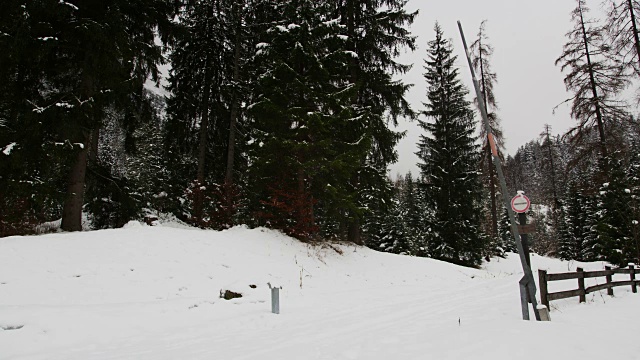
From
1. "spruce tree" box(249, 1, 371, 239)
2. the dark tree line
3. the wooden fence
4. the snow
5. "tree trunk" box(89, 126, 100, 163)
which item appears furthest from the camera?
"tree trunk" box(89, 126, 100, 163)

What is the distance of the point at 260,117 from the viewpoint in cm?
1323

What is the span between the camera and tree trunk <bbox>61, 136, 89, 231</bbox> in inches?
436

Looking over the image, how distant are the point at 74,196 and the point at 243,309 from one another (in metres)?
7.79

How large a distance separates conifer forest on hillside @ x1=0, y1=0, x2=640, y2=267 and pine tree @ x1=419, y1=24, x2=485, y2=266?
92 millimetres

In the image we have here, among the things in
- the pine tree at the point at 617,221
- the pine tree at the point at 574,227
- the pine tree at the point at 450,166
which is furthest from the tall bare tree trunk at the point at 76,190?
the pine tree at the point at 574,227

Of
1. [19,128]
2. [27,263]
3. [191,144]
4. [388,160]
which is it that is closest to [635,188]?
[388,160]

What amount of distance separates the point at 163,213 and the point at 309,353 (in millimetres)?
16663

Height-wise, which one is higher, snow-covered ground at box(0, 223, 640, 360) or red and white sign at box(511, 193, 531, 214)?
red and white sign at box(511, 193, 531, 214)

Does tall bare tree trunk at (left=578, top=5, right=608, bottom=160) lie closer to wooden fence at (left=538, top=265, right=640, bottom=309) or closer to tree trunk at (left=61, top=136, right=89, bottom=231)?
wooden fence at (left=538, top=265, right=640, bottom=309)

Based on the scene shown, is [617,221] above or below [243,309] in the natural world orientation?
above

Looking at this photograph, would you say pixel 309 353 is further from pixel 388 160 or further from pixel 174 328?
A: pixel 388 160

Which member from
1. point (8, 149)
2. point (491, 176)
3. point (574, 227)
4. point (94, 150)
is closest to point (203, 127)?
point (94, 150)

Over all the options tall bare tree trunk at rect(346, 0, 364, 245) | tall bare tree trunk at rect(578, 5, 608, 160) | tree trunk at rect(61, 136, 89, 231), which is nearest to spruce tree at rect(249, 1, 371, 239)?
tall bare tree trunk at rect(346, 0, 364, 245)

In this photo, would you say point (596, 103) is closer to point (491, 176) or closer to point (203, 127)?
point (491, 176)
